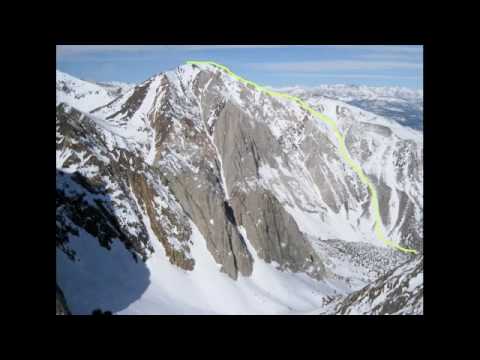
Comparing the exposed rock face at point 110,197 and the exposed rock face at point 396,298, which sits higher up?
the exposed rock face at point 110,197

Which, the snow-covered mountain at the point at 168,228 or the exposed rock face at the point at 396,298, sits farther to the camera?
the snow-covered mountain at the point at 168,228

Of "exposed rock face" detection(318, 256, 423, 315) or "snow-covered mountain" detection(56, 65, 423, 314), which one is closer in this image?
"exposed rock face" detection(318, 256, 423, 315)

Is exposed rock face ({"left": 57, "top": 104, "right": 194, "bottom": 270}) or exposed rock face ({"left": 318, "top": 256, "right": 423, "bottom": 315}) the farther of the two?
exposed rock face ({"left": 57, "top": 104, "right": 194, "bottom": 270})

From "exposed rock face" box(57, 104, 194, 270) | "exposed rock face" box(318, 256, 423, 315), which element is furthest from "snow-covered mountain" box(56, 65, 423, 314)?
"exposed rock face" box(318, 256, 423, 315)

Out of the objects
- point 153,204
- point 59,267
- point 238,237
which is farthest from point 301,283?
point 59,267

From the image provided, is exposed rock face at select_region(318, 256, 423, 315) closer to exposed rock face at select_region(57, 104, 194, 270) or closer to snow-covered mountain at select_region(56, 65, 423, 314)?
snow-covered mountain at select_region(56, 65, 423, 314)

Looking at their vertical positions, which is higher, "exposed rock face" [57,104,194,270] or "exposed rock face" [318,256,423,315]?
"exposed rock face" [57,104,194,270]

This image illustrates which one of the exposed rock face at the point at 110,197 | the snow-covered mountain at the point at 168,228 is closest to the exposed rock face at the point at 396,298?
the snow-covered mountain at the point at 168,228

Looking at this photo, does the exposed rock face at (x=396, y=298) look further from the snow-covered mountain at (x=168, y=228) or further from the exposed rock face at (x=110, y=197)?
the exposed rock face at (x=110, y=197)

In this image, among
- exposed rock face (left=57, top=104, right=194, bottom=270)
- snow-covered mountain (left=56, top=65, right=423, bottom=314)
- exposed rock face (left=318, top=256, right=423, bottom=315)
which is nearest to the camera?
exposed rock face (left=318, top=256, right=423, bottom=315)

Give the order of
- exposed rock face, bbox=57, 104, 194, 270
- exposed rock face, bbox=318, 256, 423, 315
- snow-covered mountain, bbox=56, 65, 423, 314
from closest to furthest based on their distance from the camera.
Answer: exposed rock face, bbox=318, 256, 423, 315, snow-covered mountain, bbox=56, 65, 423, 314, exposed rock face, bbox=57, 104, 194, 270
